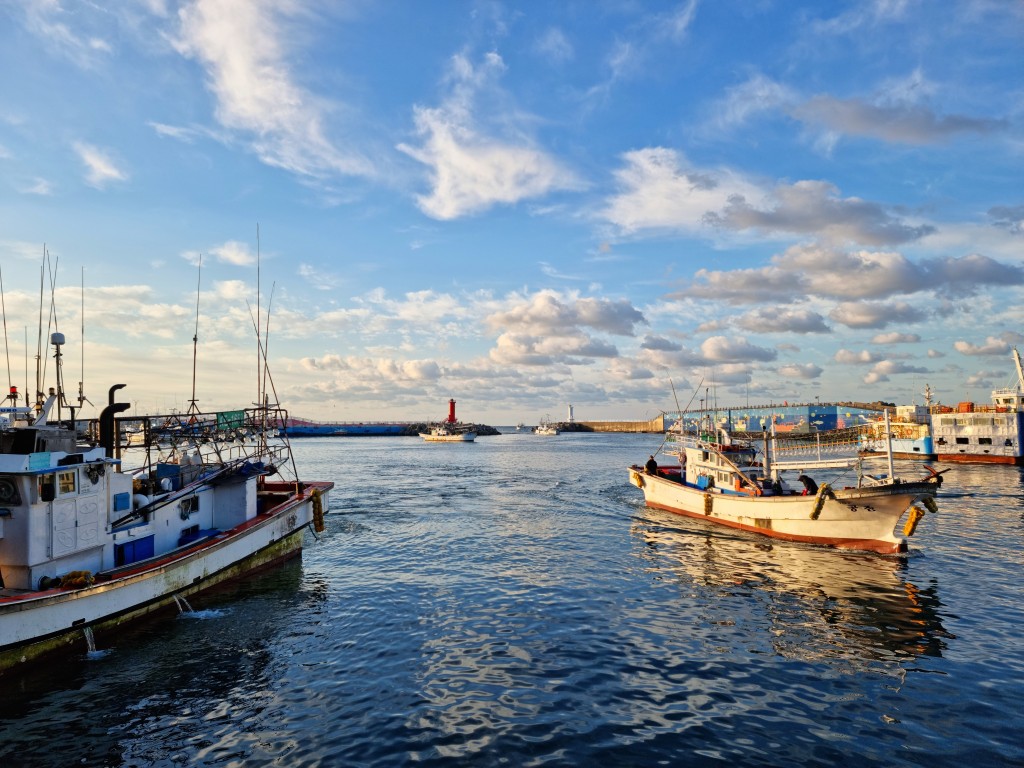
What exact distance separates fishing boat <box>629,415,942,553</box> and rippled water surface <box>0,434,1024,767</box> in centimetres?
146

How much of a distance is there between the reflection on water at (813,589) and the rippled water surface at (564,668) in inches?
4.8

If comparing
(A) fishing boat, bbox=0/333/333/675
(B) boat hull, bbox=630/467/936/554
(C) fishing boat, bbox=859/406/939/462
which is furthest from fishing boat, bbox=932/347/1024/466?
(A) fishing boat, bbox=0/333/333/675

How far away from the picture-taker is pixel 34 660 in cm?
1516

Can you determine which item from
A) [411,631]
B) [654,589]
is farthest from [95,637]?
[654,589]

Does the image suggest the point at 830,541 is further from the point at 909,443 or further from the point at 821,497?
the point at 909,443

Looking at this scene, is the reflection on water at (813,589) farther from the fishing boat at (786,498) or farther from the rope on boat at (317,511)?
the rope on boat at (317,511)

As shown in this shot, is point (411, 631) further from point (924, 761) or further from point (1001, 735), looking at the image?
point (1001, 735)

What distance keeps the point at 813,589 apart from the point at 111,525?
2529 centimetres

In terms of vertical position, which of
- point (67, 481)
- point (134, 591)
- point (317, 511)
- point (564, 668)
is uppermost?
point (67, 481)

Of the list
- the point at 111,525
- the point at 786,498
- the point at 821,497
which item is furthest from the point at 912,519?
the point at 111,525

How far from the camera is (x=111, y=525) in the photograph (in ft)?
63.8

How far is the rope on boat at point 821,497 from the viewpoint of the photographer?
2823cm

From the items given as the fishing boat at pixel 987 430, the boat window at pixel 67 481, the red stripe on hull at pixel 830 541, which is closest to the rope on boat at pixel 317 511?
the boat window at pixel 67 481

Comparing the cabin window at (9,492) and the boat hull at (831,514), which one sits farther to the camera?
the boat hull at (831,514)
